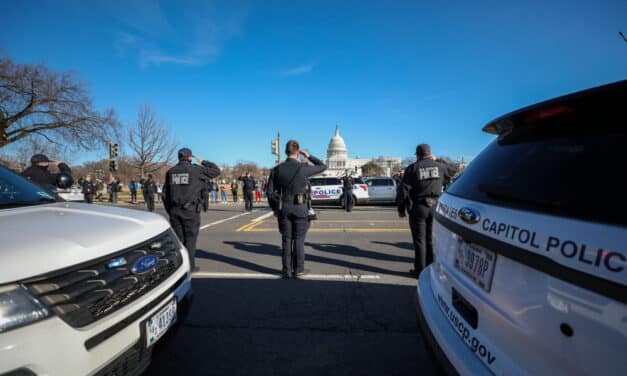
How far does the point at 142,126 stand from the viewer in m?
27.2

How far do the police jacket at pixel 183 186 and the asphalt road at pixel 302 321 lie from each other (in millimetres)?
1161

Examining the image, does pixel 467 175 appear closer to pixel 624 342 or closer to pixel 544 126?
pixel 544 126

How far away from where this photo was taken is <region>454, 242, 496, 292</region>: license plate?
48.9 inches

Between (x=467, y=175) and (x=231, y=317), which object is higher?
(x=467, y=175)

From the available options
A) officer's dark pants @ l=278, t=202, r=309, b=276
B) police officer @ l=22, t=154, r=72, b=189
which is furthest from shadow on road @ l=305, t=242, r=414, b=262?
police officer @ l=22, t=154, r=72, b=189

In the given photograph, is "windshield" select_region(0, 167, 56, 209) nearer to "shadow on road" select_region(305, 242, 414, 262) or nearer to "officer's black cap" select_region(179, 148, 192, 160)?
"officer's black cap" select_region(179, 148, 192, 160)

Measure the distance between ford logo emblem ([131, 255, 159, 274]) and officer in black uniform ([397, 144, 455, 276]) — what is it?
3.37m

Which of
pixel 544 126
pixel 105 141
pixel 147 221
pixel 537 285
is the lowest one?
pixel 537 285

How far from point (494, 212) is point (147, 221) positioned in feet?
7.30

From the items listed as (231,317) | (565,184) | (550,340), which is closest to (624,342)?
(550,340)

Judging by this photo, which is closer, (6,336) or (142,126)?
(6,336)

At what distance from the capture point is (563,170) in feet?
3.81

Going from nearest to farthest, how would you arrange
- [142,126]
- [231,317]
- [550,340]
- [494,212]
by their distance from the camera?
[550,340] < [494,212] < [231,317] < [142,126]

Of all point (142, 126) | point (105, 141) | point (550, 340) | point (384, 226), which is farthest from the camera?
point (142, 126)
